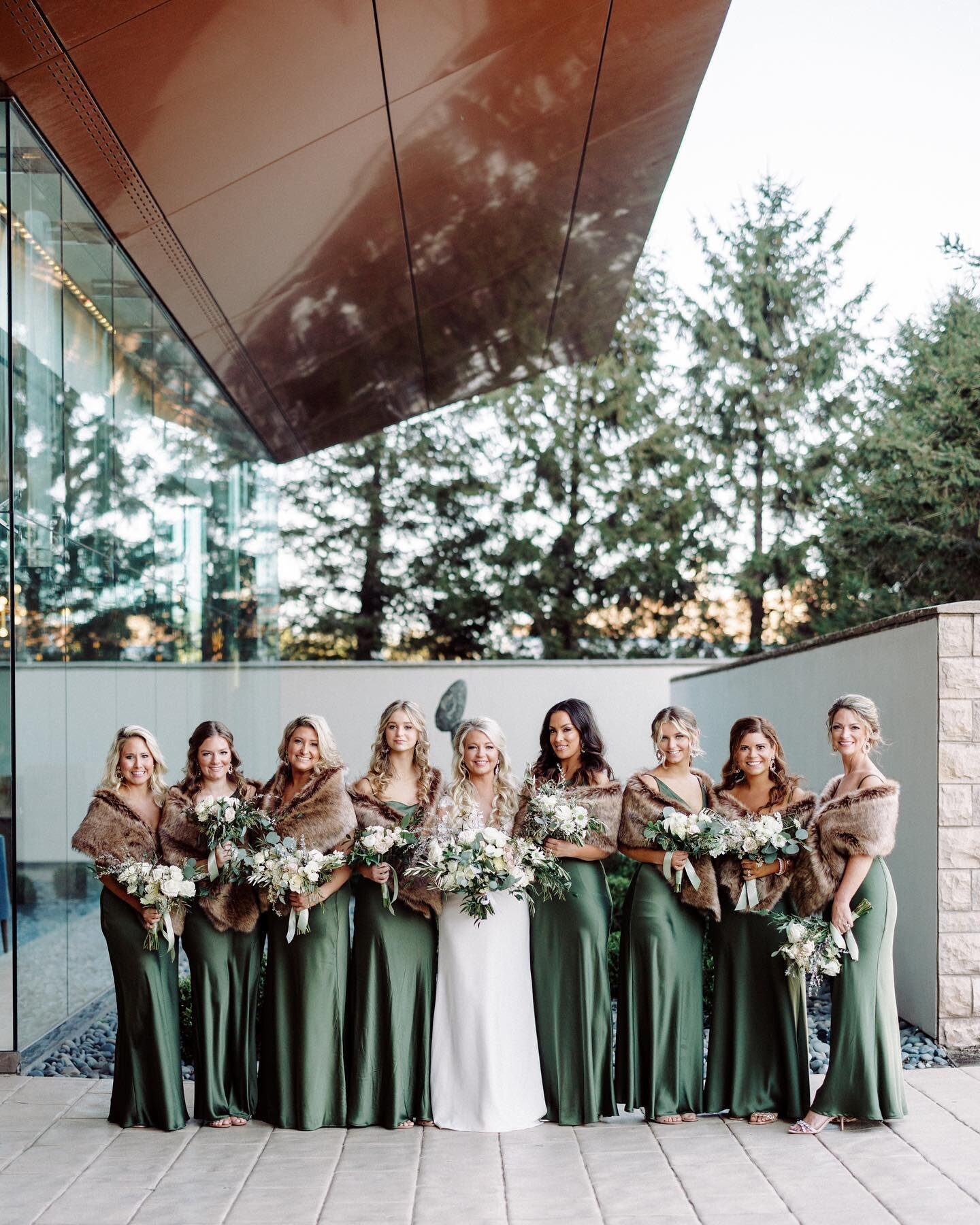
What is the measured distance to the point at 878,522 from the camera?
885 inches

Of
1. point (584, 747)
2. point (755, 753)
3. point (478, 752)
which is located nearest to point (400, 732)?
point (478, 752)

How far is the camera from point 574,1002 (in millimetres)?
6078

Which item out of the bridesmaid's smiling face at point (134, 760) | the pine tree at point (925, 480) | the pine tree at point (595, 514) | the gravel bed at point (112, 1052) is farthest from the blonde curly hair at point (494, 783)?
the pine tree at point (595, 514)

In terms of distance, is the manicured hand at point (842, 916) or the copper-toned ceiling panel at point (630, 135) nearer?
the manicured hand at point (842, 916)

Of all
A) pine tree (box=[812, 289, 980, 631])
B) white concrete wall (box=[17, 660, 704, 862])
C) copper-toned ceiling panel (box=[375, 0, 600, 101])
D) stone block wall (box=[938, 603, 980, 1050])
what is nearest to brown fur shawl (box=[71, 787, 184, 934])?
white concrete wall (box=[17, 660, 704, 862])

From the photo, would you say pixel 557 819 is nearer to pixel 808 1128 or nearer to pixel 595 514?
pixel 808 1128

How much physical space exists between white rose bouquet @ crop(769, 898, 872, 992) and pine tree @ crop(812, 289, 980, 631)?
16152 millimetres

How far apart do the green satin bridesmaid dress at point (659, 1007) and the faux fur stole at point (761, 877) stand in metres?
0.20

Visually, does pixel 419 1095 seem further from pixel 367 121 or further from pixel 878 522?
pixel 878 522

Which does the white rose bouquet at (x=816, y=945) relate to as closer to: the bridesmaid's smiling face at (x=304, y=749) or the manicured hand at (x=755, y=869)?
the manicured hand at (x=755, y=869)

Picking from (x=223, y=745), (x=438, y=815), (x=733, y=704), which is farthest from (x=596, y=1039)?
(x=733, y=704)

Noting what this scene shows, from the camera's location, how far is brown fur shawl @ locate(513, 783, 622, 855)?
20.1 feet

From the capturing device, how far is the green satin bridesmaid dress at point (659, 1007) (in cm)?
608

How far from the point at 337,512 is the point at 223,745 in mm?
24956
